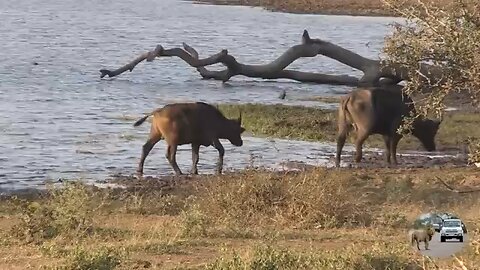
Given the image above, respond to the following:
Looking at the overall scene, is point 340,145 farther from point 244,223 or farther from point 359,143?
point 244,223

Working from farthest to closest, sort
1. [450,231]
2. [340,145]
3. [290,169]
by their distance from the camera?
[340,145], [290,169], [450,231]

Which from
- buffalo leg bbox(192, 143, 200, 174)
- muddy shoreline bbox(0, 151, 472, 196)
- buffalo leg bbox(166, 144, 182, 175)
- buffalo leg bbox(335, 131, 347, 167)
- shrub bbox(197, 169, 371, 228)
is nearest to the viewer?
shrub bbox(197, 169, 371, 228)

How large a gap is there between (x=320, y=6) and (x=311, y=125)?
1663 inches

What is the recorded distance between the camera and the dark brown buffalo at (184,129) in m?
18.3

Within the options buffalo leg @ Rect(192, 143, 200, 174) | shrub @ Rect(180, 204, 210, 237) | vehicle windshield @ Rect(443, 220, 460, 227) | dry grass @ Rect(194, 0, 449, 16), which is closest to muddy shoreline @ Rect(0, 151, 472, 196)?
buffalo leg @ Rect(192, 143, 200, 174)

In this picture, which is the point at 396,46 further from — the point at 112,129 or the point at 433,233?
the point at 112,129

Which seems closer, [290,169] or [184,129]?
[290,169]

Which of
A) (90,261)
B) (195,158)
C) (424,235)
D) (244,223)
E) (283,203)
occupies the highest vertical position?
(424,235)

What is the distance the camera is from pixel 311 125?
22.8m

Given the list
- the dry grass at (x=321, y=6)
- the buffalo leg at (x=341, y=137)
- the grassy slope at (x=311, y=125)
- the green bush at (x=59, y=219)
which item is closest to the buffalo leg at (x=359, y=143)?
the buffalo leg at (x=341, y=137)

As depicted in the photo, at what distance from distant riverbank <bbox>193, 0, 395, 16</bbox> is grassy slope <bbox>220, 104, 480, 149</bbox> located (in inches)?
1376

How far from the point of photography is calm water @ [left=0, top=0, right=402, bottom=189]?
19.5m

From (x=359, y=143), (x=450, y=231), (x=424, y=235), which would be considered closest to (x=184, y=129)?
(x=359, y=143)

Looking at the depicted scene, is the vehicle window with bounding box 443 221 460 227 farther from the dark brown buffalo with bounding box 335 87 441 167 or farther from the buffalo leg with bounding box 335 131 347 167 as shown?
the dark brown buffalo with bounding box 335 87 441 167
